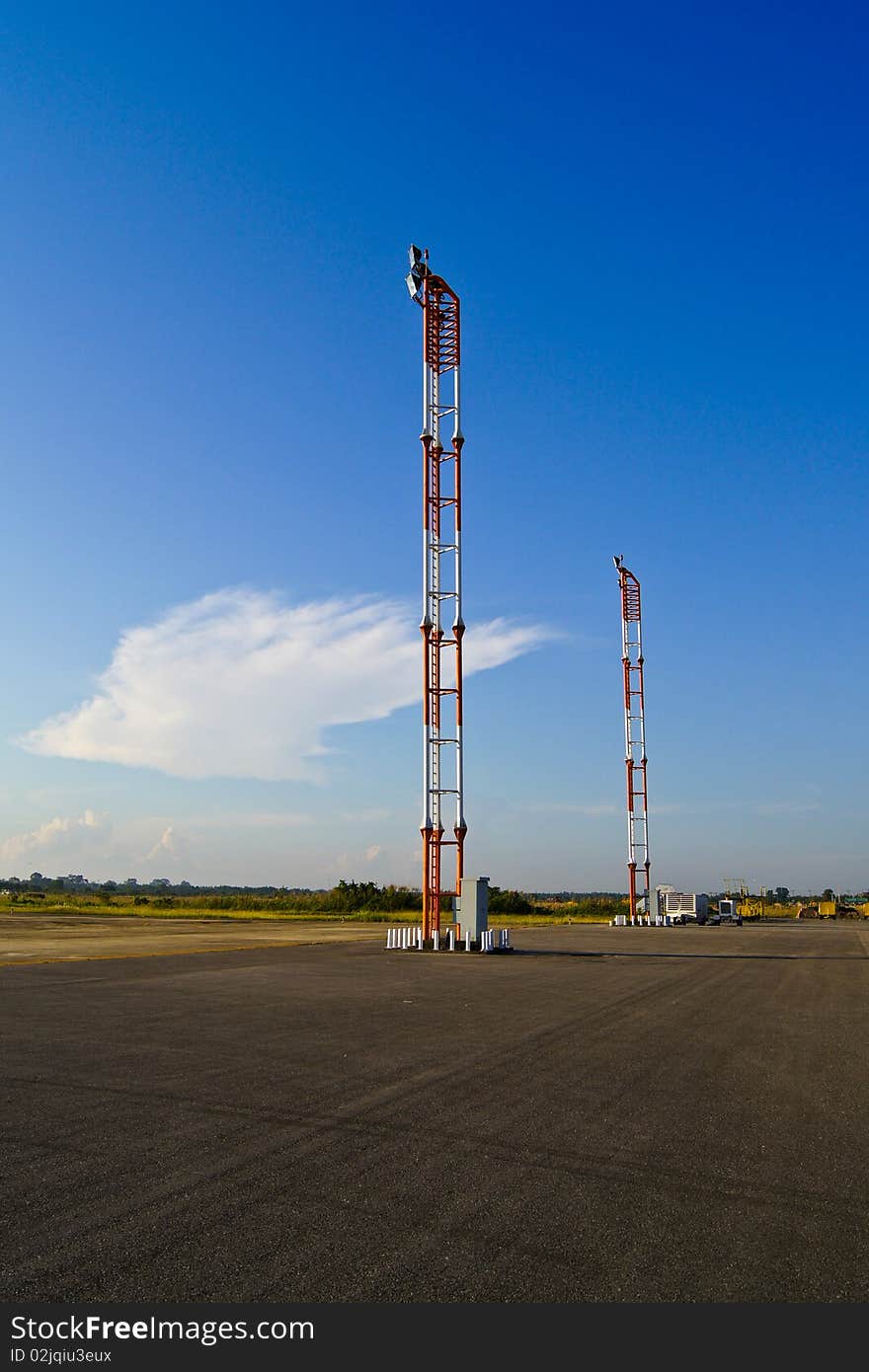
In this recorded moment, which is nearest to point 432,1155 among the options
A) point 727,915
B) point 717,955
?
point 717,955

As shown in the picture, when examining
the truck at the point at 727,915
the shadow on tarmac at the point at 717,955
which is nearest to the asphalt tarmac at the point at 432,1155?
the shadow on tarmac at the point at 717,955

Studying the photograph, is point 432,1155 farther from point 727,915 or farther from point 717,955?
point 727,915

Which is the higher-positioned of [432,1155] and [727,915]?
[432,1155]

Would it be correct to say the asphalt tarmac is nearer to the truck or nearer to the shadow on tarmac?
the shadow on tarmac

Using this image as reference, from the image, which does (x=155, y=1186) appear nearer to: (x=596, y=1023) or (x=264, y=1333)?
(x=264, y=1333)

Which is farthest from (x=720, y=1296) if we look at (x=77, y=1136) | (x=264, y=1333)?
(x=77, y=1136)

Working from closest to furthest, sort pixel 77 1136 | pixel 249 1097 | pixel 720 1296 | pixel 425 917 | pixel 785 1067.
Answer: pixel 720 1296 < pixel 77 1136 < pixel 249 1097 < pixel 785 1067 < pixel 425 917

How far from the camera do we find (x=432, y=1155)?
24.9 ft

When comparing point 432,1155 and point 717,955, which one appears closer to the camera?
point 432,1155

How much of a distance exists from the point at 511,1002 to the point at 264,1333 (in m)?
14.1

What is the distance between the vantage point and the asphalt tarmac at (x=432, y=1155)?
17.3 ft

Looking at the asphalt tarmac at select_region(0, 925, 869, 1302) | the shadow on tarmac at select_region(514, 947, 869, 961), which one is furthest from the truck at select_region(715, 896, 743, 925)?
the asphalt tarmac at select_region(0, 925, 869, 1302)

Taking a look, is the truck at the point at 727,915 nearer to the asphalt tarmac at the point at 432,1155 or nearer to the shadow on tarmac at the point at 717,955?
the shadow on tarmac at the point at 717,955

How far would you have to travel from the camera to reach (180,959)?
97.1 ft
